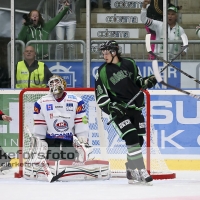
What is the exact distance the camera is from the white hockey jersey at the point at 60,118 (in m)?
7.36

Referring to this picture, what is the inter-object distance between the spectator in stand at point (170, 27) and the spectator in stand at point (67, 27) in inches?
30.2

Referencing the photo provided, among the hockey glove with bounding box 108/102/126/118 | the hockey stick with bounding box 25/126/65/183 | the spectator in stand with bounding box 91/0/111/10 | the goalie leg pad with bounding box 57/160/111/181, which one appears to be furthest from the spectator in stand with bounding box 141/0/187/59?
the hockey stick with bounding box 25/126/65/183

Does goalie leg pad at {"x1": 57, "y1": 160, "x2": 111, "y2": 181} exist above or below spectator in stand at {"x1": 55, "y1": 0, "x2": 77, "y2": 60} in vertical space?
below

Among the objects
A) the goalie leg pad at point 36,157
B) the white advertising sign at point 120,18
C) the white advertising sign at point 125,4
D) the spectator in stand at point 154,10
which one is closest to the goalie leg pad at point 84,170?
the goalie leg pad at point 36,157

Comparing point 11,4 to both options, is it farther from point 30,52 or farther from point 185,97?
point 185,97

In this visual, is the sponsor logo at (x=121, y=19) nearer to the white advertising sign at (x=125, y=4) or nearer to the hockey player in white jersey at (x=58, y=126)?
the white advertising sign at (x=125, y=4)

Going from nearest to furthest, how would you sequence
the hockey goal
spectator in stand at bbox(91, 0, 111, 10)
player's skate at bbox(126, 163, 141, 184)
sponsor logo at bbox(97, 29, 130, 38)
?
player's skate at bbox(126, 163, 141, 184), the hockey goal, spectator in stand at bbox(91, 0, 111, 10), sponsor logo at bbox(97, 29, 130, 38)

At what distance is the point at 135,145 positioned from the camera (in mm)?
6867

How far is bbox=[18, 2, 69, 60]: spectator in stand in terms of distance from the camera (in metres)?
8.81

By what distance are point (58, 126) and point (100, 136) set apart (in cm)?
73

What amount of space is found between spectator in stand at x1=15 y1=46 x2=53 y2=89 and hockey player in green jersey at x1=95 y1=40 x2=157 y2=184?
1.79 meters

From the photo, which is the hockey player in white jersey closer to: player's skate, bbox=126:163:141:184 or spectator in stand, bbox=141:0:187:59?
player's skate, bbox=126:163:141:184

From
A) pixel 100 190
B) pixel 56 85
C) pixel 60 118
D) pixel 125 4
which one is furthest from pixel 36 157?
pixel 125 4

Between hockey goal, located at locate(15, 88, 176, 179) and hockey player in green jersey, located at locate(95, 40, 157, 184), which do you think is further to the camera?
hockey goal, located at locate(15, 88, 176, 179)
